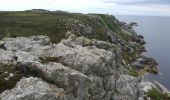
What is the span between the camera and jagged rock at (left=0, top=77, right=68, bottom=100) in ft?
99.7

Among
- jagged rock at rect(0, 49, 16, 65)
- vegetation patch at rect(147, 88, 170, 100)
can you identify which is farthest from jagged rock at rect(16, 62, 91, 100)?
vegetation patch at rect(147, 88, 170, 100)

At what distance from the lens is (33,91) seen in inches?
1219

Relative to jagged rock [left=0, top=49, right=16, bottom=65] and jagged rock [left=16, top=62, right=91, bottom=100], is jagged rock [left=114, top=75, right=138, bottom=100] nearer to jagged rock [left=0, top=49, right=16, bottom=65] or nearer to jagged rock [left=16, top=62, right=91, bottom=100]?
jagged rock [left=16, top=62, right=91, bottom=100]

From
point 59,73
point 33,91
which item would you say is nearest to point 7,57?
point 59,73

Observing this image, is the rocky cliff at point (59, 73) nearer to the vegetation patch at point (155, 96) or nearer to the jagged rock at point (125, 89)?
the jagged rock at point (125, 89)

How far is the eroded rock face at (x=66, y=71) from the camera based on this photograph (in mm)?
32281

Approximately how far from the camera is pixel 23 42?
46125mm

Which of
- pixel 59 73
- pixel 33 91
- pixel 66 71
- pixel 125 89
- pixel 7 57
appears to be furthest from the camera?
pixel 125 89

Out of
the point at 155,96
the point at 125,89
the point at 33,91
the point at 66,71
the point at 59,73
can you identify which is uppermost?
the point at 66,71

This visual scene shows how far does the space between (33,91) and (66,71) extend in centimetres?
501

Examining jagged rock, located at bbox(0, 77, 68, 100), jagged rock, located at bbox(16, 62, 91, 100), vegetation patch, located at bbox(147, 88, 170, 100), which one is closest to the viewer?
jagged rock, located at bbox(0, 77, 68, 100)

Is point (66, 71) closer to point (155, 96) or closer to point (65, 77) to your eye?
point (65, 77)

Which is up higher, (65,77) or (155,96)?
(65,77)

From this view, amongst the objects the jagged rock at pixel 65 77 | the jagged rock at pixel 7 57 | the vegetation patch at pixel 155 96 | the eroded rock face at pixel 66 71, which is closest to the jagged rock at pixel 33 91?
the eroded rock face at pixel 66 71
